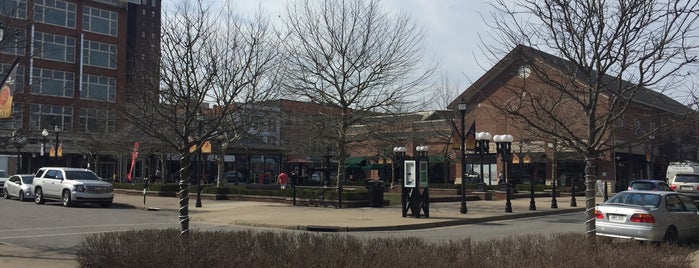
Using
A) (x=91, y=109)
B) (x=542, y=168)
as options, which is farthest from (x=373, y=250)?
(x=542, y=168)

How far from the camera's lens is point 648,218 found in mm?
13336

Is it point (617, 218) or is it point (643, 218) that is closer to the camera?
point (643, 218)

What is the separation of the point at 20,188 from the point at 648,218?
96.2ft

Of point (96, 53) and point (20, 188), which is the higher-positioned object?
point (96, 53)

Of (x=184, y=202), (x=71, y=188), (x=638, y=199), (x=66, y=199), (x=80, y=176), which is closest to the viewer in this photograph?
(x=184, y=202)

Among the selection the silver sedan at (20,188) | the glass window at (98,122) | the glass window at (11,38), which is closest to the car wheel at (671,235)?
the glass window at (11,38)

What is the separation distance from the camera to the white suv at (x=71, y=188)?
26.5 metres

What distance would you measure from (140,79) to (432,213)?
14.2 m

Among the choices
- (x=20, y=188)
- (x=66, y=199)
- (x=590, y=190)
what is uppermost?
(x=590, y=190)

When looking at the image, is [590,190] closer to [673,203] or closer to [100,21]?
[673,203]

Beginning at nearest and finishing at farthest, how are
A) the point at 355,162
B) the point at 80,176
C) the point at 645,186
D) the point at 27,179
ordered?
the point at 645,186
the point at 80,176
the point at 27,179
the point at 355,162

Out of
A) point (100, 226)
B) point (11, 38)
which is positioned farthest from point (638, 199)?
point (100, 226)

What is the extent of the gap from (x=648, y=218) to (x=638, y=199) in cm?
100

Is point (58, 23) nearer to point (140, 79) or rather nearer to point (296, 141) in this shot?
point (296, 141)
